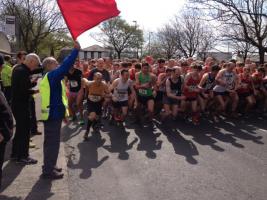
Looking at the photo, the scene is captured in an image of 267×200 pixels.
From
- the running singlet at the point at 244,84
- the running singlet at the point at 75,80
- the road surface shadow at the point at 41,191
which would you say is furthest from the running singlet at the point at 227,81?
the road surface shadow at the point at 41,191

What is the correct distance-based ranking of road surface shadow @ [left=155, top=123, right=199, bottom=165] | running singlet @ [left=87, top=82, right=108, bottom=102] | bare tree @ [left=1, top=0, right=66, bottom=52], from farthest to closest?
bare tree @ [left=1, top=0, right=66, bottom=52] → running singlet @ [left=87, top=82, right=108, bottom=102] → road surface shadow @ [left=155, top=123, right=199, bottom=165]

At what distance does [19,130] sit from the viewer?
272 inches

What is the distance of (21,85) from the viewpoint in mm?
6750

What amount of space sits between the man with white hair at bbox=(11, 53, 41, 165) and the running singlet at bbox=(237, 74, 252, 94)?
7.79m

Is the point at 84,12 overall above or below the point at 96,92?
above

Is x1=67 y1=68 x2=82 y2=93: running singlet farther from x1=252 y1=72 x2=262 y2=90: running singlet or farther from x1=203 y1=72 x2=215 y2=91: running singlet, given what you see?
x1=252 y1=72 x2=262 y2=90: running singlet

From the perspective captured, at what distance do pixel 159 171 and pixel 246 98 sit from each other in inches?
281

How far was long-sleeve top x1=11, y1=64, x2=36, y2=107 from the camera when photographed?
669cm

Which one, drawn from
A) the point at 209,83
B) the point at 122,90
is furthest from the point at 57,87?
the point at 209,83

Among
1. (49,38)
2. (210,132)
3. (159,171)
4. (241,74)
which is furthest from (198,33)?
(159,171)

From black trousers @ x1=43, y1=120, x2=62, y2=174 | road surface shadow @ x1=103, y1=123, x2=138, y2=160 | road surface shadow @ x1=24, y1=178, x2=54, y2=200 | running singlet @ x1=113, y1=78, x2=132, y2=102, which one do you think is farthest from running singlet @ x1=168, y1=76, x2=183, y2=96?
road surface shadow @ x1=24, y1=178, x2=54, y2=200

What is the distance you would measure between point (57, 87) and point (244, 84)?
26.8 feet

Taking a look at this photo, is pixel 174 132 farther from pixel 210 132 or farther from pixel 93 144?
pixel 93 144

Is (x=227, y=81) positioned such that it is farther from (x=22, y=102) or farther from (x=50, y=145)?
(x=50, y=145)
